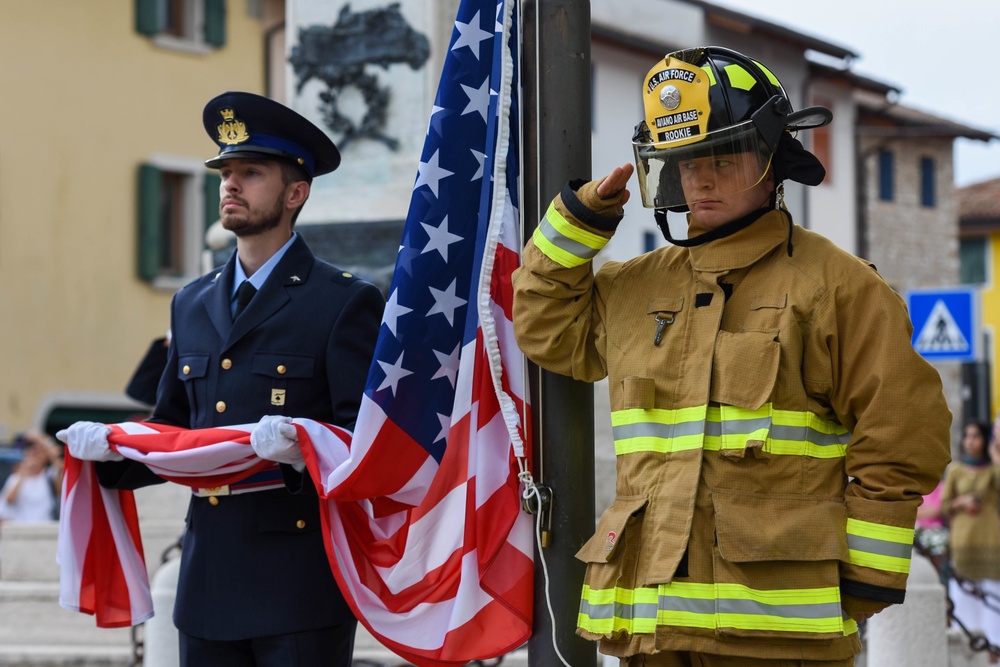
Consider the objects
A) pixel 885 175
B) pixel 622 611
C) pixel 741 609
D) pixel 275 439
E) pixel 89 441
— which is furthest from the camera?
pixel 885 175

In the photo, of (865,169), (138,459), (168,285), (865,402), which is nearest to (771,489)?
(865,402)

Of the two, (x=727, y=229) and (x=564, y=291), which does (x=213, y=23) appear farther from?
(x=727, y=229)

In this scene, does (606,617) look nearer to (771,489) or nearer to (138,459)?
(771,489)

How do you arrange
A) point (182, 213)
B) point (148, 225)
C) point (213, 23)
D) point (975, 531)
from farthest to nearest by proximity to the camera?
point (182, 213), point (213, 23), point (148, 225), point (975, 531)

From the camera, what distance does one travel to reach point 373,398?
3834 mm

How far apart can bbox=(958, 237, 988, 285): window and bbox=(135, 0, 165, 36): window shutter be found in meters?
27.5

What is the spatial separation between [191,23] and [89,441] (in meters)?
20.8

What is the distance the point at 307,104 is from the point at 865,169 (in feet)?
83.8

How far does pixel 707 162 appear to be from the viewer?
10.9 ft

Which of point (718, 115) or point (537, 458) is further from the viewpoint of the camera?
point (537, 458)

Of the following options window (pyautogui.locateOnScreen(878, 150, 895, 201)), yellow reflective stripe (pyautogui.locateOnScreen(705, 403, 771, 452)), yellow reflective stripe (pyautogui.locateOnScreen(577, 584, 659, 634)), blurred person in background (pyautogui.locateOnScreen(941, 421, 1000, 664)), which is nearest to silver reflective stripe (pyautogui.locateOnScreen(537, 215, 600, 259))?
yellow reflective stripe (pyautogui.locateOnScreen(705, 403, 771, 452))

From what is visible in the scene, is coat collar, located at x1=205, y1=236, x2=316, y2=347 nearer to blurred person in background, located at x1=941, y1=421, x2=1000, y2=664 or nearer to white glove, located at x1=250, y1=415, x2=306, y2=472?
white glove, located at x1=250, y1=415, x2=306, y2=472

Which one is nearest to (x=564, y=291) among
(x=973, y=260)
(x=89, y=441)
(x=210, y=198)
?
(x=89, y=441)

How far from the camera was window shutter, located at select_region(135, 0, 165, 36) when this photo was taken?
22938 mm
